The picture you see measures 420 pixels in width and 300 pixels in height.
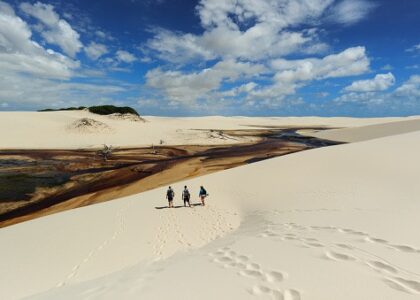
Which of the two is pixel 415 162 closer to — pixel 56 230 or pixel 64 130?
pixel 56 230

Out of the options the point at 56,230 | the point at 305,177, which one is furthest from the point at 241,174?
the point at 56,230

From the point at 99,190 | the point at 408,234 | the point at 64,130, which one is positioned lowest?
the point at 99,190

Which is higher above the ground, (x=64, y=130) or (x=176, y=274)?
(x=64, y=130)

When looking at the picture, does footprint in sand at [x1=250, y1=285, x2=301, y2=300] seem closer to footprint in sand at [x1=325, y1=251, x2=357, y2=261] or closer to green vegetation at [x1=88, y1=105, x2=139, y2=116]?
footprint in sand at [x1=325, y1=251, x2=357, y2=261]

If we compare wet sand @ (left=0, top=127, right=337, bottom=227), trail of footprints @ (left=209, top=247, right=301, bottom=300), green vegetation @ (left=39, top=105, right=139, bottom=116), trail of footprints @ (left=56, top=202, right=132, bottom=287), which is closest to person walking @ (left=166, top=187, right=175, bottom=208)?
trail of footprints @ (left=56, top=202, right=132, bottom=287)

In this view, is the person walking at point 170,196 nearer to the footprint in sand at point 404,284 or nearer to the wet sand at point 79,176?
the wet sand at point 79,176

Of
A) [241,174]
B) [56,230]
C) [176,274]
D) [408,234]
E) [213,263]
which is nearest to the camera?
[176,274]

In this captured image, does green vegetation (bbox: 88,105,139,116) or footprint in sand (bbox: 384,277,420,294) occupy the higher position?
green vegetation (bbox: 88,105,139,116)
